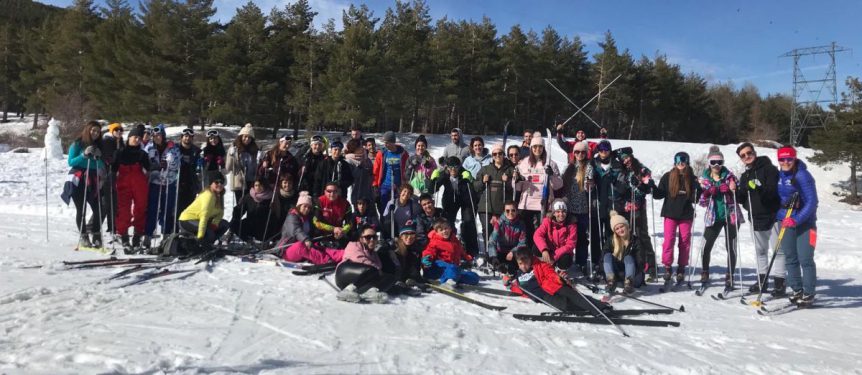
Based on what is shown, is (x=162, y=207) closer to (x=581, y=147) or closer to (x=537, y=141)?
(x=537, y=141)

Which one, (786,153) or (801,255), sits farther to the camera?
(786,153)

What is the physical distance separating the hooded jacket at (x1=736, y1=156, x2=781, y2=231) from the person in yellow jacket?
7.12 m

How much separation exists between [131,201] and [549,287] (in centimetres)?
609

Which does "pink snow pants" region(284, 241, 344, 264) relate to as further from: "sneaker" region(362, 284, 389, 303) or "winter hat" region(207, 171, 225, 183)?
"winter hat" region(207, 171, 225, 183)

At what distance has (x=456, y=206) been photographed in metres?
7.98

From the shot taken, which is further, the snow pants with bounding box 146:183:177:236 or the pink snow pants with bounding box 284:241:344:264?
the snow pants with bounding box 146:183:177:236

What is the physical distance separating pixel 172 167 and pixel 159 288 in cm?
314

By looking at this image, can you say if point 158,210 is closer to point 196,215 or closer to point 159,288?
point 196,215

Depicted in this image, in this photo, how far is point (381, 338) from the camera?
4.05 meters

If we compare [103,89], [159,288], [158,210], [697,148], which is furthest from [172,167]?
[697,148]

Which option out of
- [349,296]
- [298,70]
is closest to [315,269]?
[349,296]

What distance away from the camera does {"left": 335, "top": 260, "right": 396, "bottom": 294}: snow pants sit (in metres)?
5.36

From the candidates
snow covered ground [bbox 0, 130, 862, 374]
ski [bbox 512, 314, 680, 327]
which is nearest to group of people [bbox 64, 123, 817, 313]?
ski [bbox 512, 314, 680, 327]

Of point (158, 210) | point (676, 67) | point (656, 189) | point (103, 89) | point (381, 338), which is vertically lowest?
point (381, 338)
